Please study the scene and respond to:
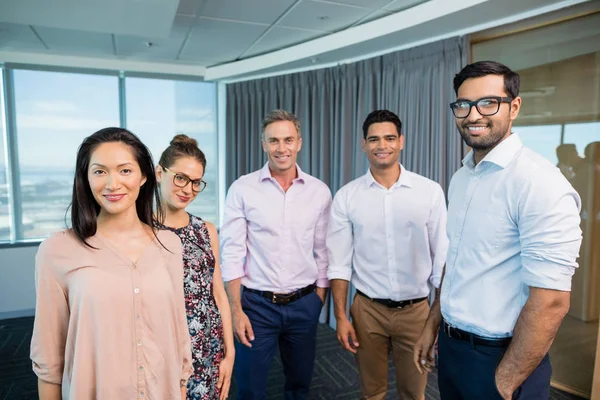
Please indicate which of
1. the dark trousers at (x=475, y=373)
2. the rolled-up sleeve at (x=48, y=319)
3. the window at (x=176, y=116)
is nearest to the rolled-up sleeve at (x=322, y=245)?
the dark trousers at (x=475, y=373)

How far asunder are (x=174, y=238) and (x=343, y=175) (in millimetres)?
2561

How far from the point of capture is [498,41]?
9.16 feet

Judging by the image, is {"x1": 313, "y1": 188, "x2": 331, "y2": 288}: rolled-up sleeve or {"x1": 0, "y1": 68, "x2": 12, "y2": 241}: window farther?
{"x1": 0, "y1": 68, "x2": 12, "y2": 241}: window

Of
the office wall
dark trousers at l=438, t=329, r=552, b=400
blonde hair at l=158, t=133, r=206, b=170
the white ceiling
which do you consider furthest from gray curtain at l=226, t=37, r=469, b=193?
the office wall

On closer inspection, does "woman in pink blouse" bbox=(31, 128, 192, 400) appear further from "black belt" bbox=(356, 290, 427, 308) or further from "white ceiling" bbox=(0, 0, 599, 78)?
"white ceiling" bbox=(0, 0, 599, 78)

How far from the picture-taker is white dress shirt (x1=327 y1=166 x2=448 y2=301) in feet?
6.33

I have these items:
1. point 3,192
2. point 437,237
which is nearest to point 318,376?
point 437,237

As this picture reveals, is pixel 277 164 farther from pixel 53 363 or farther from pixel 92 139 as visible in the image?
pixel 53 363

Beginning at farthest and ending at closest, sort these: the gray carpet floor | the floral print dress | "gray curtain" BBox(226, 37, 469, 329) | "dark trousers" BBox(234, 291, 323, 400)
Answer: "gray curtain" BBox(226, 37, 469, 329)
the gray carpet floor
"dark trousers" BBox(234, 291, 323, 400)
the floral print dress

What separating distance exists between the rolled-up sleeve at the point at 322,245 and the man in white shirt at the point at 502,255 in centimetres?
81

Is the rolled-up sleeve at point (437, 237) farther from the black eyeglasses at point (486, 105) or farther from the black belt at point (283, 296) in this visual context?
the black eyeglasses at point (486, 105)

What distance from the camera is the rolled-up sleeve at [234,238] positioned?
2064mm

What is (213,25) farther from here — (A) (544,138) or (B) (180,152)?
(A) (544,138)

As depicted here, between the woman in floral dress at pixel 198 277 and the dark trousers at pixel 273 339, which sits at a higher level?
the woman in floral dress at pixel 198 277
